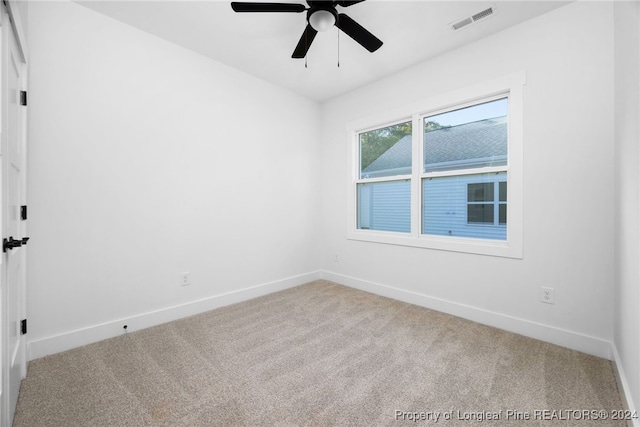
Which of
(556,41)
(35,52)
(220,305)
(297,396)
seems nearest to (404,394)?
(297,396)

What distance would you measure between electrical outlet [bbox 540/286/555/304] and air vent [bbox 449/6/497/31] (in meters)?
2.28

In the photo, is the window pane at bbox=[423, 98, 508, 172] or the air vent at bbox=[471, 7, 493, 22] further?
the window pane at bbox=[423, 98, 508, 172]

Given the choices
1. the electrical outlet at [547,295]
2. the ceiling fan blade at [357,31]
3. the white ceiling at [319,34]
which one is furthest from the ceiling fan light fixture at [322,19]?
the electrical outlet at [547,295]

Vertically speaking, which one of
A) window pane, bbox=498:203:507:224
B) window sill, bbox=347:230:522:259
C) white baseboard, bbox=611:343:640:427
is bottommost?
white baseboard, bbox=611:343:640:427

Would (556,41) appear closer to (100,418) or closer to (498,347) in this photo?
(498,347)

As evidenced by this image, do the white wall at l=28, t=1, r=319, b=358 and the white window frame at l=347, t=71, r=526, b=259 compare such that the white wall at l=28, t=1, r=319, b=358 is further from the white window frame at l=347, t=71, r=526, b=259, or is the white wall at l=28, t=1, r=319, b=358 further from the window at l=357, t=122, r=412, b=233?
the window at l=357, t=122, r=412, b=233

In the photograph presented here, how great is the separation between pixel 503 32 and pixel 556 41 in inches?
17.0

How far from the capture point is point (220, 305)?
296 centimetres

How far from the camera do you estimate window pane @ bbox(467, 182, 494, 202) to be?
103 inches

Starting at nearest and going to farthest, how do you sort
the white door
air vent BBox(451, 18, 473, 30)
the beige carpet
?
the white door < the beige carpet < air vent BBox(451, 18, 473, 30)

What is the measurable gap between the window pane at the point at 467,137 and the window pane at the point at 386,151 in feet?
0.84

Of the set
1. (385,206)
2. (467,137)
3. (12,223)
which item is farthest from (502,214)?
(12,223)

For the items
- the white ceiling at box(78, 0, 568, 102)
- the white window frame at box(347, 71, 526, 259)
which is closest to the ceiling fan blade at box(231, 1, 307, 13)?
the white ceiling at box(78, 0, 568, 102)

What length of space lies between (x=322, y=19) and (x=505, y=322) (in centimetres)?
287
